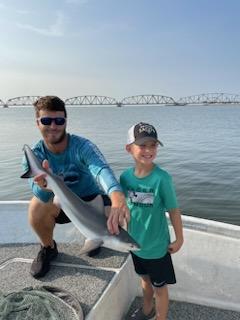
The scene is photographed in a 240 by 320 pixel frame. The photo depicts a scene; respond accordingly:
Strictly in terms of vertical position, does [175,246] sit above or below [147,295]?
above

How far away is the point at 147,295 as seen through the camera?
3852 mm

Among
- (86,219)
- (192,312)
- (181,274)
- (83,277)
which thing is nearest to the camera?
(86,219)

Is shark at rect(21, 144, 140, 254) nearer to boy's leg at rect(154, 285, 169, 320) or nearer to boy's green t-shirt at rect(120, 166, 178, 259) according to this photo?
boy's green t-shirt at rect(120, 166, 178, 259)

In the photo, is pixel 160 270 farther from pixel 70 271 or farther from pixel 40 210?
pixel 40 210

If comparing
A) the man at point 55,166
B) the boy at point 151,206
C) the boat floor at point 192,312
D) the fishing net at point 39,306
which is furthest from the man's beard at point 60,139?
the boat floor at point 192,312

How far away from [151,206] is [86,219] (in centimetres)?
58

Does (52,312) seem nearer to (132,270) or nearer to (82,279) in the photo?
(82,279)

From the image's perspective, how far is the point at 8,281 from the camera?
158 inches

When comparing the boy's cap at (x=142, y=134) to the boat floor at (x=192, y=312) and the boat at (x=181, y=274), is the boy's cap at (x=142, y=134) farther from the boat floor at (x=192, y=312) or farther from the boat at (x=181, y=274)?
the boat floor at (x=192, y=312)

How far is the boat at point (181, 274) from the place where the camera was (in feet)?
12.9

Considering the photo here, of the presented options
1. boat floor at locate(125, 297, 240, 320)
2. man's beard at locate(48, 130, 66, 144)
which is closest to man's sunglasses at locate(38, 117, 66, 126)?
man's beard at locate(48, 130, 66, 144)

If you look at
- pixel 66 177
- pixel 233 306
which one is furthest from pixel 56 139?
pixel 233 306

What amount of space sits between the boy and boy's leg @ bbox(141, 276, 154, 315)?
0.90ft

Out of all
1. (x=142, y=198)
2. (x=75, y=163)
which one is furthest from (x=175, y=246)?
(x=75, y=163)
